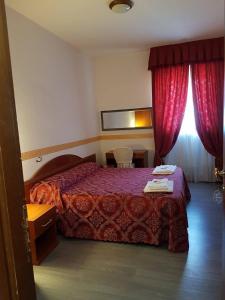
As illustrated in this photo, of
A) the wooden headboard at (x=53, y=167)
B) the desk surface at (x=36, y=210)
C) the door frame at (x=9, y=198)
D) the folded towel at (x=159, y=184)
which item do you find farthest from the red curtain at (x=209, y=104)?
the door frame at (x=9, y=198)

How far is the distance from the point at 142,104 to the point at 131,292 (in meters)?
3.68

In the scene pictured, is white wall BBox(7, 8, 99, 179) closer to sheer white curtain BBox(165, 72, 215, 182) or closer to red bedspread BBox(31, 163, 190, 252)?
red bedspread BBox(31, 163, 190, 252)

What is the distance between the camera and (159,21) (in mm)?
3328

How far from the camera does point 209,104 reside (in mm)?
4434

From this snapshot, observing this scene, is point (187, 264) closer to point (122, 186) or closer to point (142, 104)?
point (122, 186)

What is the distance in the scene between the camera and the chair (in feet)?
15.1

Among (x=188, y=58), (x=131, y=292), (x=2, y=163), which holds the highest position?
(x=188, y=58)

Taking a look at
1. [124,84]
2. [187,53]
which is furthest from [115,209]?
[187,53]

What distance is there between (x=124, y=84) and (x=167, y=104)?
1.00 m

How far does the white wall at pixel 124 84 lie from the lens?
488 centimetres

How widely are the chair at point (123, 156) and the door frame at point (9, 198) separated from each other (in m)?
3.80

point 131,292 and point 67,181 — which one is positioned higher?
point 67,181

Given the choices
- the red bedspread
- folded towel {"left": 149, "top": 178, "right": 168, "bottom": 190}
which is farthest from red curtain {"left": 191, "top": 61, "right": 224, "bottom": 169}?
folded towel {"left": 149, "top": 178, "right": 168, "bottom": 190}

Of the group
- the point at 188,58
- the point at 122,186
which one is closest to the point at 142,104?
the point at 188,58
